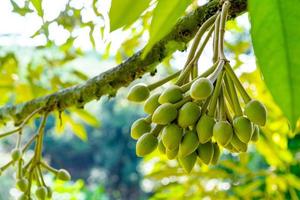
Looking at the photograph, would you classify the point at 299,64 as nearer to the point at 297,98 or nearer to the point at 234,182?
the point at 297,98

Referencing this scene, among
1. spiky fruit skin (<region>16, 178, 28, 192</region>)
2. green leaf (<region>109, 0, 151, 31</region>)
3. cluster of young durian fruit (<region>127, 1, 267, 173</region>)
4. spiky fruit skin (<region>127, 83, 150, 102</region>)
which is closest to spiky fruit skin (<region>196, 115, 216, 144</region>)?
cluster of young durian fruit (<region>127, 1, 267, 173</region>)

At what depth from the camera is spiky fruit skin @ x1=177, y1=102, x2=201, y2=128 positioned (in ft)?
1.92

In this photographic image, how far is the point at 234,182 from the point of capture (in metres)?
1.75

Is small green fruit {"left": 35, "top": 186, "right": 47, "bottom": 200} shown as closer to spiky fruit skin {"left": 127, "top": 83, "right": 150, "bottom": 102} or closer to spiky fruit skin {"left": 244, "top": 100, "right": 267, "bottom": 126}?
spiky fruit skin {"left": 127, "top": 83, "right": 150, "bottom": 102}

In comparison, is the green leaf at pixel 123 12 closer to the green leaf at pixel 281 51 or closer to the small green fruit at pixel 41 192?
the green leaf at pixel 281 51

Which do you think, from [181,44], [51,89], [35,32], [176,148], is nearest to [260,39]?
[176,148]

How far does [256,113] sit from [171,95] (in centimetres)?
9

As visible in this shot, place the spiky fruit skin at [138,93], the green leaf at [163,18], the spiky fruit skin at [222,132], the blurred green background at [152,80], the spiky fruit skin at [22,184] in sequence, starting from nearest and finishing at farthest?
the green leaf at [163,18], the spiky fruit skin at [222,132], the spiky fruit skin at [138,93], the spiky fruit skin at [22,184], the blurred green background at [152,80]

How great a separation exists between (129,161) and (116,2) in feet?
46.5

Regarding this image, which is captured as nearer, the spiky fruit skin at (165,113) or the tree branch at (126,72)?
the spiky fruit skin at (165,113)

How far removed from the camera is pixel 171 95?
61 centimetres

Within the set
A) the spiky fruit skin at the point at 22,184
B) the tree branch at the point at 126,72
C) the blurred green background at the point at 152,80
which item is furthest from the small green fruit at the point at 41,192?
the blurred green background at the point at 152,80

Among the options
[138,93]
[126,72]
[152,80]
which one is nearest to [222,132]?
[138,93]

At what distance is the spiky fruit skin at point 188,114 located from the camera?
58cm
